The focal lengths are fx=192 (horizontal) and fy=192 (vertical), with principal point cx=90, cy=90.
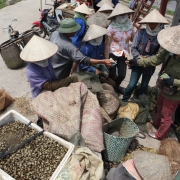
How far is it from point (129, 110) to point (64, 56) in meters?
1.48

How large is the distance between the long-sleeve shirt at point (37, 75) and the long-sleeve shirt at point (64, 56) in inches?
17.4

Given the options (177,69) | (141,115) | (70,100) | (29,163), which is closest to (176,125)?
(141,115)

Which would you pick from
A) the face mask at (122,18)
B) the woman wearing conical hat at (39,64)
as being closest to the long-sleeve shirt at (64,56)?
the woman wearing conical hat at (39,64)

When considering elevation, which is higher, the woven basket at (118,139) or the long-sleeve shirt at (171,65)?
the long-sleeve shirt at (171,65)

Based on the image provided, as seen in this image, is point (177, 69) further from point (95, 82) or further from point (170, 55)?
point (95, 82)

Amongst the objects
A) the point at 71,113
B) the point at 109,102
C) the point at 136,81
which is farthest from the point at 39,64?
the point at 136,81

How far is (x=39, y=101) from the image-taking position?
2289mm

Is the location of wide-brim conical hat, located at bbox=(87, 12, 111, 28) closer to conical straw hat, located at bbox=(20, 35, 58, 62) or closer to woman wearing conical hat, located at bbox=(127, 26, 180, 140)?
woman wearing conical hat, located at bbox=(127, 26, 180, 140)

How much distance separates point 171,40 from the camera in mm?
2551

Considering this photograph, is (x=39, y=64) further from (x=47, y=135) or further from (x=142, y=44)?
(x=142, y=44)

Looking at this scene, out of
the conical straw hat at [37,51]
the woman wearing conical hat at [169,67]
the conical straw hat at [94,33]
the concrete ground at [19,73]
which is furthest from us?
the concrete ground at [19,73]

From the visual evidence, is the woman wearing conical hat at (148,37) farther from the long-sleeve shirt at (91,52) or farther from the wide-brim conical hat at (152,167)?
the wide-brim conical hat at (152,167)

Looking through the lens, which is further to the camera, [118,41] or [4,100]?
[4,100]

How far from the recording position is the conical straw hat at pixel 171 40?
2495 millimetres
